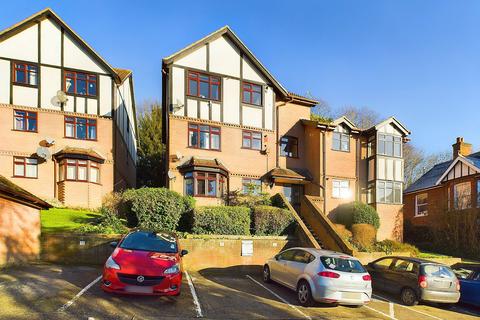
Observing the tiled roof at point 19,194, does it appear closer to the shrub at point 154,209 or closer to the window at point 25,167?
the shrub at point 154,209

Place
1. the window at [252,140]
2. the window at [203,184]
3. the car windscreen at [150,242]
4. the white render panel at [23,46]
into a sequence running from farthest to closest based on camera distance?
1. the window at [252,140]
2. the white render panel at [23,46]
3. the window at [203,184]
4. the car windscreen at [150,242]

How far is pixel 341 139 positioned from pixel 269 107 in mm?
5153

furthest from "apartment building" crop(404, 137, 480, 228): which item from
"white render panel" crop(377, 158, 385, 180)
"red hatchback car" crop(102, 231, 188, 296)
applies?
"red hatchback car" crop(102, 231, 188, 296)

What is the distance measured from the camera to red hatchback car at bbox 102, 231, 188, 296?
8109 mm

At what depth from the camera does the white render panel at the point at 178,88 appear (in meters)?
20.7

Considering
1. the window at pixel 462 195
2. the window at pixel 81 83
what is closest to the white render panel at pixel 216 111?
the window at pixel 81 83

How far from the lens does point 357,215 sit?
70.2 ft

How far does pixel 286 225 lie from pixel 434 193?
668 inches

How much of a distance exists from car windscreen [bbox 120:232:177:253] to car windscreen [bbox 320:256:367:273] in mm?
4034

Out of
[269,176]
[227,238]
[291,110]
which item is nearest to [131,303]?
[227,238]

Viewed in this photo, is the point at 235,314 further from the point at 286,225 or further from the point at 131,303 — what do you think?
the point at 286,225

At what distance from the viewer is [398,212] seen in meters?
24.3

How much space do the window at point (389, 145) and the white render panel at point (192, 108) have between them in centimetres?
1198

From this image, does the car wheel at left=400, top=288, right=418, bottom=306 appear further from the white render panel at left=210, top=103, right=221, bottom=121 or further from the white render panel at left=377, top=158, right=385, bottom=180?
the white render panel at left=210, top=103, right=221, bottom=121
